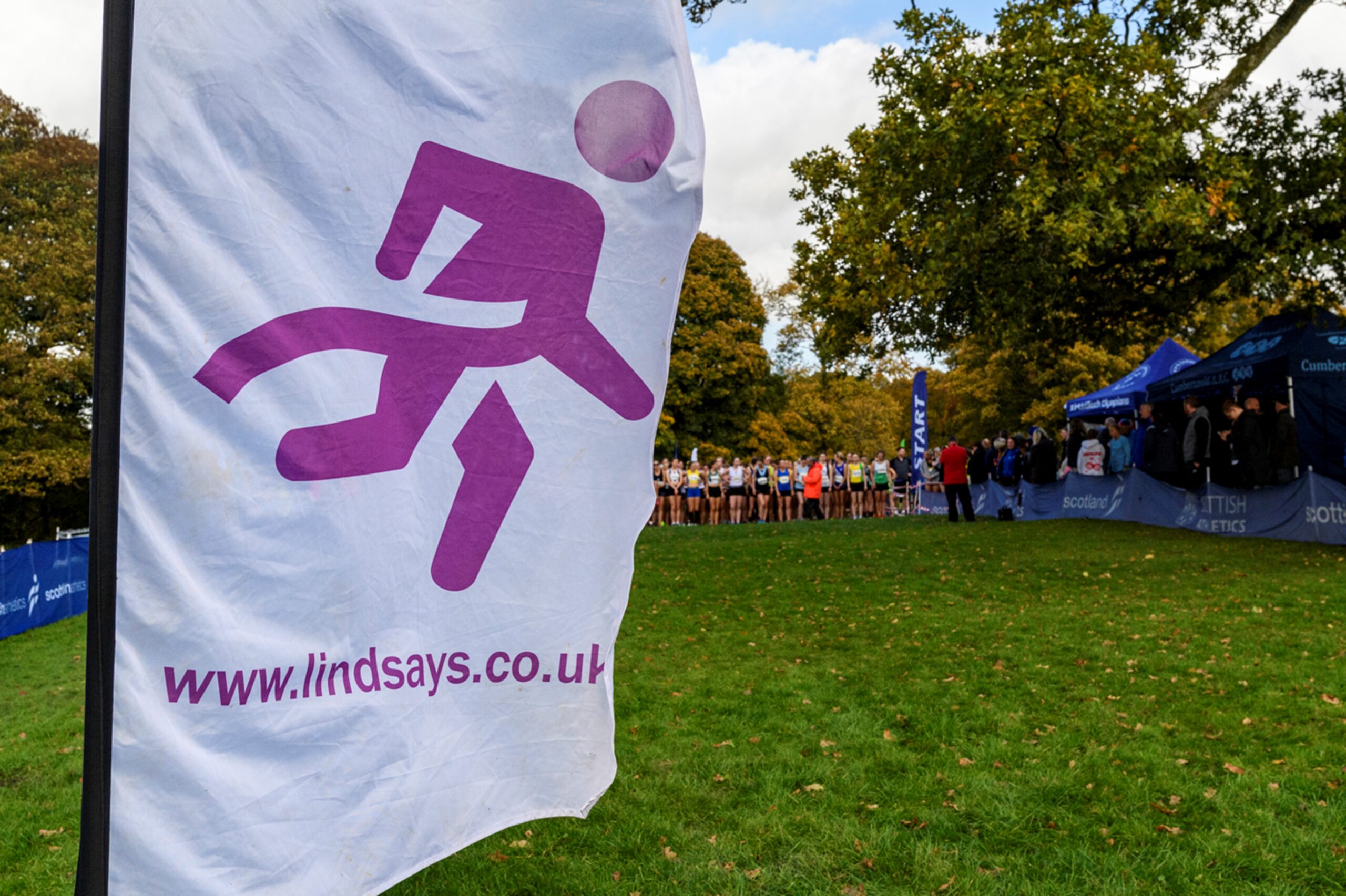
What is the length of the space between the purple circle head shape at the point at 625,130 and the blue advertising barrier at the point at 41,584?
1386cm

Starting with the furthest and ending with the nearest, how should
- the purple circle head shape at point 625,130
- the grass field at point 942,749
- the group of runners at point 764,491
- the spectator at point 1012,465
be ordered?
the group of runners at point 764,491 → the spectator at point 1012,465 → the grass field at point 942,749 → the purple circle head shape at point 625,130

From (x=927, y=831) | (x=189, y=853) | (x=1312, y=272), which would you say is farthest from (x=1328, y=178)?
(x=189, y=853)

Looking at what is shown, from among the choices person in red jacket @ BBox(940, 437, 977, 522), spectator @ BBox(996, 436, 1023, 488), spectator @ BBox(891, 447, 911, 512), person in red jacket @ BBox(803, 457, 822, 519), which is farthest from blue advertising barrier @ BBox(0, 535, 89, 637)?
spectator @ BBox(891, 447, 911, 512)

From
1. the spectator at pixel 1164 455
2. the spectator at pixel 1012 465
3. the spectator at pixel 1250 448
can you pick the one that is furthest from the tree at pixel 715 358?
the spectator at pixel 1250 448

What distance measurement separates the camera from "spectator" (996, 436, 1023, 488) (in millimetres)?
24047

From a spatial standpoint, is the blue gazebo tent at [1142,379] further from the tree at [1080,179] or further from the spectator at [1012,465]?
the tree at [1080,179]

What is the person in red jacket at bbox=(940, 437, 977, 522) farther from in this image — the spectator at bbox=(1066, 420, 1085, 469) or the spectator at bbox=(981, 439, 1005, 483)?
the spectator at bbox=(981, 439, 1005, 483)

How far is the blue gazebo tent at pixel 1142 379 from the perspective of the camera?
2247 centimetres

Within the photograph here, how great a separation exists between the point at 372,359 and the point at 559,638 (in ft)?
2.56

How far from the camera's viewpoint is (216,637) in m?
1.95

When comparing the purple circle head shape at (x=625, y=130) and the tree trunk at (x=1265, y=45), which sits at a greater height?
the tree trunk at (x=1265, y=45)

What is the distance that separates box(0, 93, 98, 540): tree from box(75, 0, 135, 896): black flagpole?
111 feet

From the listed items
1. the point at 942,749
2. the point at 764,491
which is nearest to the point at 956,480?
the point at 764,491

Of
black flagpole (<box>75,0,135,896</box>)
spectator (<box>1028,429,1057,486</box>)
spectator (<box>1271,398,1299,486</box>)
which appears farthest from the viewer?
spectator (<box>1028,429,1057,486</box>)
